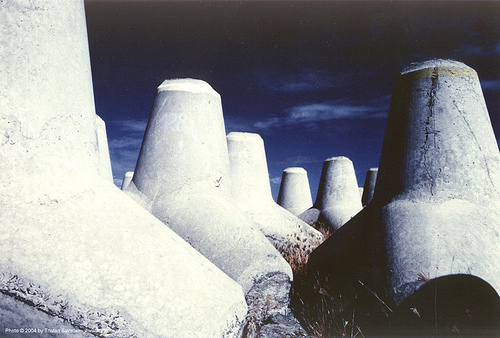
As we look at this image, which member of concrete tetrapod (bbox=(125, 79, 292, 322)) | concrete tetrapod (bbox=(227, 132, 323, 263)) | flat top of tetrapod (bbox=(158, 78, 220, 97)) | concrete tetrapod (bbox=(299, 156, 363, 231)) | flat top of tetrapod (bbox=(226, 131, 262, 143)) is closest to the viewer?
concrete tetrapod (bbox=(125, 79, 292, 322))

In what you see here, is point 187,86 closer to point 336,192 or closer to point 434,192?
point 434,192

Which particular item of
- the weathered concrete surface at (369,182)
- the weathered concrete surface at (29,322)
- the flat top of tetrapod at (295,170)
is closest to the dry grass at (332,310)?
the weathered concrete surface at (29,322)

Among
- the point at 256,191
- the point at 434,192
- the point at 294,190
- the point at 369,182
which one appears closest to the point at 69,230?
the point at 434,192

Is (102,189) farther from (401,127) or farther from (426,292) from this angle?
(401,127)

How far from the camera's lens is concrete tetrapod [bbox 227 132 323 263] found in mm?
5152

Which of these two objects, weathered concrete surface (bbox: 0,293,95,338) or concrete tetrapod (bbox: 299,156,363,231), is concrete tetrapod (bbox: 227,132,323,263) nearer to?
concrete tetrapod (bbox: 299,156,363,231)

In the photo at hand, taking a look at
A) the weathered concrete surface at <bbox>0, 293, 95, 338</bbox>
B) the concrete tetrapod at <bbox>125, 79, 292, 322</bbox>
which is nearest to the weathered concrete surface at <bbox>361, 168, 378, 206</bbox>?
the concrete tetrapod at <bbox>125, 79, 292, 322</bbox>

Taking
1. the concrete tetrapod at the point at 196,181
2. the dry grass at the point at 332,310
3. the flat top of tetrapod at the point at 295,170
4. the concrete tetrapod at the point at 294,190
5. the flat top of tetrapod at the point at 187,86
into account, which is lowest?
the concrete tetrapod at the point at 294,190

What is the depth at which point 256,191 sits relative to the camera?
5527 millimetres

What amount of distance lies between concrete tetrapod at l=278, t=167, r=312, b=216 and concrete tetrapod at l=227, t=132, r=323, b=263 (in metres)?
3.92

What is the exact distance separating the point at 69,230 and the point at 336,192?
23.4ft

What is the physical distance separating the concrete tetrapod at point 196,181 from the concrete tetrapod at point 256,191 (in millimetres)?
1562

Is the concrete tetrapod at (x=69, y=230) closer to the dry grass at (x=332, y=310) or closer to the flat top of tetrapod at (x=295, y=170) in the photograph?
the dry grass at (x=332, y=310)

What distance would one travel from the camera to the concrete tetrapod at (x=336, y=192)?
7.94 metres
